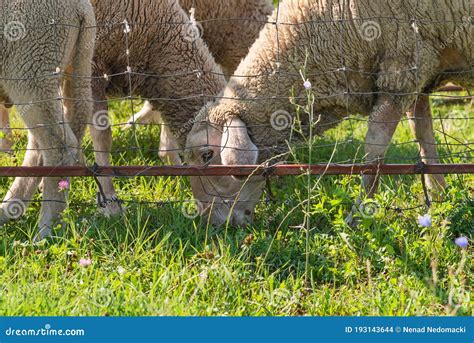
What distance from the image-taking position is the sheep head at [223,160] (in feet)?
15.3

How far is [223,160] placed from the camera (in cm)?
462

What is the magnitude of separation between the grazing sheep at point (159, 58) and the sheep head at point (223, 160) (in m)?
0.29

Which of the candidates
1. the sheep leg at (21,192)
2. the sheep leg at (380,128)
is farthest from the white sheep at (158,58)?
the sheep leg at (380,128)

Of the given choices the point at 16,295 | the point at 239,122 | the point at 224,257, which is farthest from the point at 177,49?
the point at 16,295

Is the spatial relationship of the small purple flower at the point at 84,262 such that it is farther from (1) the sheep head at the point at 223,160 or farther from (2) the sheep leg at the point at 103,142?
(2) the sheep leg at the point at 103,142

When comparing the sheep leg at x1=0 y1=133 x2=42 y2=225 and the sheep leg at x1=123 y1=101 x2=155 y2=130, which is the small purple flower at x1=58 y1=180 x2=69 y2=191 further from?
the sheep leg at x1=123 y1=101 x2=155 y2=130

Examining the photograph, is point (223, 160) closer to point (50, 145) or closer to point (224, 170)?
point (224, 170)

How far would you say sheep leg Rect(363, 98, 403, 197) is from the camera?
451 cm

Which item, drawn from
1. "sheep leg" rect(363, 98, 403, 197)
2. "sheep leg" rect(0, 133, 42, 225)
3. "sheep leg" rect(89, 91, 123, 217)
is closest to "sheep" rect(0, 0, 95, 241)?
"sheep leg" rect(0, 133, 42, 225)

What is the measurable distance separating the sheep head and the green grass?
0.48 ft

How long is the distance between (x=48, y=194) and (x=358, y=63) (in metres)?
1.94

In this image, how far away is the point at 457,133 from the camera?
645 centimetres

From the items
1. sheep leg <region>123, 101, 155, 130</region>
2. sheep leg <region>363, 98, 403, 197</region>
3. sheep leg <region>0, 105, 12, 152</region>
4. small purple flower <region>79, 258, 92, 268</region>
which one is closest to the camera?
small purple flower <region>79, 258, 92, 268</region>

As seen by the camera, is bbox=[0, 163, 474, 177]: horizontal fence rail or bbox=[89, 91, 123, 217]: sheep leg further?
bbox=[89, 91, 123, 217]: sheep leg
